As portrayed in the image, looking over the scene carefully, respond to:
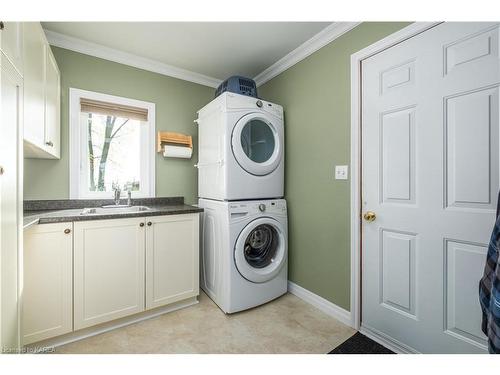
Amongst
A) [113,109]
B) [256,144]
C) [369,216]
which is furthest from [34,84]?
[369,216]

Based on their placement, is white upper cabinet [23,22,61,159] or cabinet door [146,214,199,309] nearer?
white upper cabinet [23,22,61,159]

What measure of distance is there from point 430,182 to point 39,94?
2396 millimetres

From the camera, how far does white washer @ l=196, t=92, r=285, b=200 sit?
6.34 ft

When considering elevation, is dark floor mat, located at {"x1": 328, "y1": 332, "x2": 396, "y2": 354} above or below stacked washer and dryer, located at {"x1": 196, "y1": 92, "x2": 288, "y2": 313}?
below

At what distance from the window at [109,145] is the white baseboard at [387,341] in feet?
7.32

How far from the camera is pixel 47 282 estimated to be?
1479 mm

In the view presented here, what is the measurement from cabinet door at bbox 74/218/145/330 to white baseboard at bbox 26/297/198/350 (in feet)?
0.30

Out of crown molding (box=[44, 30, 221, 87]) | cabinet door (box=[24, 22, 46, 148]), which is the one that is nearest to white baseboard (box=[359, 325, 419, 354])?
cabinet door (box=[24, 22, 46, 148])

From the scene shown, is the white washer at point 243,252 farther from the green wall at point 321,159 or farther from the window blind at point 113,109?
the window blind at point 113,109

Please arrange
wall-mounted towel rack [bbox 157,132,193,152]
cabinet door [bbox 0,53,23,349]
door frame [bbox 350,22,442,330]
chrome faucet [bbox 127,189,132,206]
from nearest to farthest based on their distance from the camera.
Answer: cabinet door [bbox 0,53,23,349], door frame [bbox 350,22,442,330], chrome faucet [bbox 127,189,132,206], wall-mounted towel rack [bbox 157,132,193,152]

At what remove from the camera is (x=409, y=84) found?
142 cm

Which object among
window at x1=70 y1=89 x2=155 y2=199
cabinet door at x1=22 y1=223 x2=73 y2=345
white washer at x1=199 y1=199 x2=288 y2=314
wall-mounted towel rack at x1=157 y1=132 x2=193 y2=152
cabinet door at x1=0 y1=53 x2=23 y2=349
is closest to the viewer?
cabinet door at x1=0 y1=53 x2=23 y2=349

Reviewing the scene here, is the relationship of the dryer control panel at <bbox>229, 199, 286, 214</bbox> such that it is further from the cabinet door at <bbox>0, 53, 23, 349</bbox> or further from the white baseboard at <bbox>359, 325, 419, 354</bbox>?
the cabinet door at <bbox>0, 53, 23, 349</bbox>
